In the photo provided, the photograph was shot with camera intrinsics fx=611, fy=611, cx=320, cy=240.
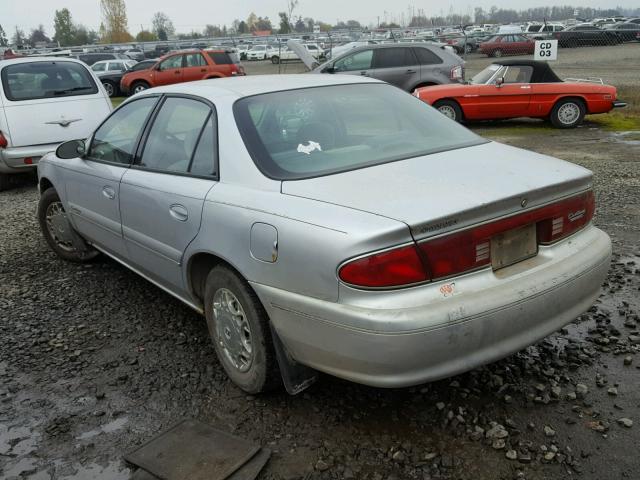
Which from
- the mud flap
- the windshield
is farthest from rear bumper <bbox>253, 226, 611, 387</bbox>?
the windshield

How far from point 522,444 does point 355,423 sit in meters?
0.75

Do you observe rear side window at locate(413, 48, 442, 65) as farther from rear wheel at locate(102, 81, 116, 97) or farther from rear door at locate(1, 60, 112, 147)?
rear wheel at locate(102, 81, 116, 97)

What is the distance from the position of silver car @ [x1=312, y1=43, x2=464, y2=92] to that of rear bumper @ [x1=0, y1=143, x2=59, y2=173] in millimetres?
7381

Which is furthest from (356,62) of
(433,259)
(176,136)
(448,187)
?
(433,259)

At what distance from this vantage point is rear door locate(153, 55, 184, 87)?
21.1m

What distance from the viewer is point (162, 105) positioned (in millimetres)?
3848

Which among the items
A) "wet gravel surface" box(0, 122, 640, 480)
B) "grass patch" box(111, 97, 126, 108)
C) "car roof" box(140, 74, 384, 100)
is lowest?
"wet gravel surface" box(0, 122, 640, 480)

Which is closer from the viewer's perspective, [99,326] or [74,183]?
[99,326]

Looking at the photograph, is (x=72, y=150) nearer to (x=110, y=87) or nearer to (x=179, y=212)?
(x=179, y=212)

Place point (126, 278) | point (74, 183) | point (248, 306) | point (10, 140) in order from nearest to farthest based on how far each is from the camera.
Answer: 1. point (248, 306)
2. point (74, 183)
3. point (126, 278)
4. point (10, 140)

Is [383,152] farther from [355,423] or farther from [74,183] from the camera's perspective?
[74,183]

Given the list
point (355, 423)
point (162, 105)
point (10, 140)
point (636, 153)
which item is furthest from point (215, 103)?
point (636, 153)

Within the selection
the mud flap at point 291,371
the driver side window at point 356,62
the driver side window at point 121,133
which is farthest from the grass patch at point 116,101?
the mud flap at point 291,371

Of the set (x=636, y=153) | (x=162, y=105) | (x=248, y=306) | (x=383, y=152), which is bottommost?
(x=636, y=153)
